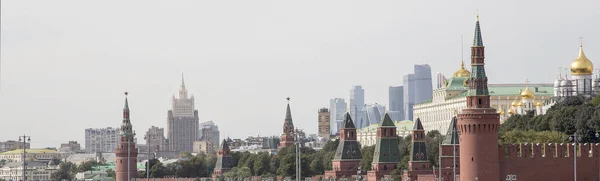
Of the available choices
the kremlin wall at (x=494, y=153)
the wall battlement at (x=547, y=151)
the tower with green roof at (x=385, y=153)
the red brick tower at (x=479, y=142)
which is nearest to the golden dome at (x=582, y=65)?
the tower with green roof at (x=385, y=153)

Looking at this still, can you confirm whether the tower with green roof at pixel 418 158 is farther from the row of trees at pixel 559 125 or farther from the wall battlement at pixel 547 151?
the wall battlement at pixel 547 151

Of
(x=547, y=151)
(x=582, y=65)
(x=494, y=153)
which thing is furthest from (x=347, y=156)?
(x=494, y=153)

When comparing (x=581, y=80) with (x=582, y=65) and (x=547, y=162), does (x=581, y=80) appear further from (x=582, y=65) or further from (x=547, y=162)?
(x=547, y=162)

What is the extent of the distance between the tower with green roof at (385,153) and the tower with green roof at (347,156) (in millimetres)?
8662

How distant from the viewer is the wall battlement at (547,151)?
122500mm

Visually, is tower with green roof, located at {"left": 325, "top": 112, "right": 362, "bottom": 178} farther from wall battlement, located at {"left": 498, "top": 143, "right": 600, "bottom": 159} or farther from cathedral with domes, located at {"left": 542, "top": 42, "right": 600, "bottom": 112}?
wall battlement, located at {"left": 498, "top": 143, "right": 600, "bottom": 159}

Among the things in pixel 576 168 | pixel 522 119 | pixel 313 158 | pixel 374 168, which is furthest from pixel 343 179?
pixel 576 168

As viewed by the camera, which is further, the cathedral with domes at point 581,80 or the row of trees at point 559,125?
the cathedral with domes at point 581,80

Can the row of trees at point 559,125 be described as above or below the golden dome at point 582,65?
below

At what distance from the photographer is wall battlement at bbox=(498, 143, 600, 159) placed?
122m

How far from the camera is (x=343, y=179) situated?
546ft

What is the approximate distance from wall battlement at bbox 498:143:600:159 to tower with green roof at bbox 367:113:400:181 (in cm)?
3908

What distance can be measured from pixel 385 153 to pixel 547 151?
4293 centimetres

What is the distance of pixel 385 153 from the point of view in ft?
541
